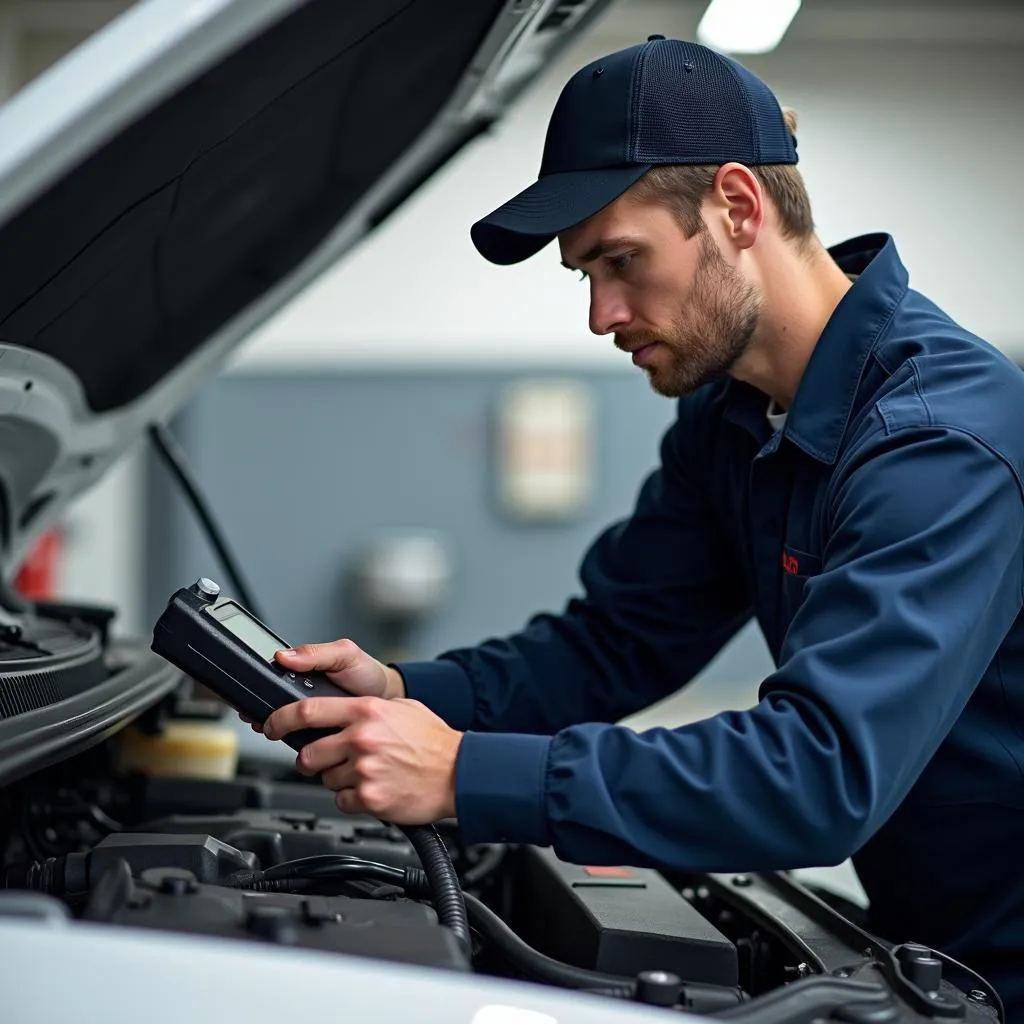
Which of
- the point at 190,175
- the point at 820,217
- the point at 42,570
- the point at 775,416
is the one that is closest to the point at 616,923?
the point at 775,416

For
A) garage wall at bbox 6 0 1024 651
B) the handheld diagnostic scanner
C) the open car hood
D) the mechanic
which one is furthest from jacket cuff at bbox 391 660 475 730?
garage wall at bbox 6 0 1024 651

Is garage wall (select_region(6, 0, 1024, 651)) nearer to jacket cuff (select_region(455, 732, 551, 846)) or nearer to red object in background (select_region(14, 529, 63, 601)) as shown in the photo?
red object in background (select_region(14, 529, 63, 601))

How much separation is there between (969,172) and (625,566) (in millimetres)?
4196

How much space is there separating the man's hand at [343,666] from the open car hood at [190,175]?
41 cm

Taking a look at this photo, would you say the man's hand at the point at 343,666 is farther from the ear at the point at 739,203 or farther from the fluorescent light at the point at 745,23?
the fluorescent light at the point at 745,23

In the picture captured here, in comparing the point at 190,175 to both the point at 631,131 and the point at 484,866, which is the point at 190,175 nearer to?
the point at 631,131

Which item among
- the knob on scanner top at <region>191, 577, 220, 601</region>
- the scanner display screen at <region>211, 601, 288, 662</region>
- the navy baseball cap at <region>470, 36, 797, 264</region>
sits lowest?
the scanner display screen at <region>211, 601, 288, 662</region>

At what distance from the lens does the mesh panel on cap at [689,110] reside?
1127mm

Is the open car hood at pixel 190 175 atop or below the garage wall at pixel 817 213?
below

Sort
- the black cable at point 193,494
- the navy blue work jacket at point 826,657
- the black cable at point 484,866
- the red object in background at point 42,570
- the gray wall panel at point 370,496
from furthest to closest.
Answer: the gray wall panel at point 370,496 < the red object in background at point 42,570 < the black cable at point 193,494 < the black cable at point 484,866 < the navy blue work jacket at point 826,657

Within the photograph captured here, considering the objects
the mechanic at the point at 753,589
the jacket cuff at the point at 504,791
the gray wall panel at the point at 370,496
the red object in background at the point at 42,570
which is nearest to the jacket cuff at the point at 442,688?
the mechanic at the point at 753,589

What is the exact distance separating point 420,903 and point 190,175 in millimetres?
726

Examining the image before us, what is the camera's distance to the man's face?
1.15 meters

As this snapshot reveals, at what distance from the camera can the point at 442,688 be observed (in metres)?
1.35
